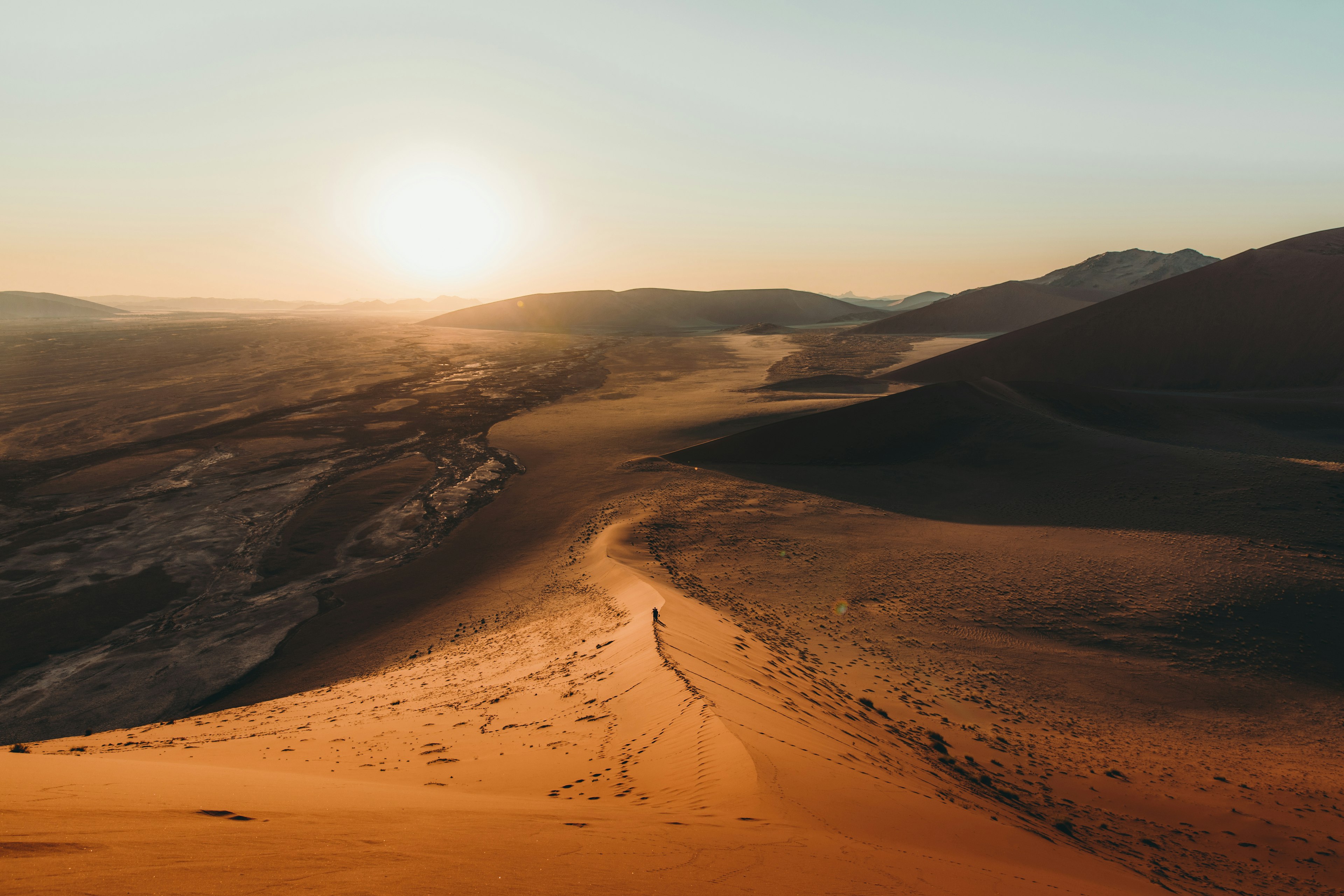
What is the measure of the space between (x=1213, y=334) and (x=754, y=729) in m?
37.8

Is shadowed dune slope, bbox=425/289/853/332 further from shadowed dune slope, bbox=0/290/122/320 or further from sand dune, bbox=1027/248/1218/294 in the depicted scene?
shadowed dune slope, bbox=0/290/122/320

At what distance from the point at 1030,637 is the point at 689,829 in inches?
294

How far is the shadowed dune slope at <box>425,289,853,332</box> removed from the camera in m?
119

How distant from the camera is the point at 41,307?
553 ft

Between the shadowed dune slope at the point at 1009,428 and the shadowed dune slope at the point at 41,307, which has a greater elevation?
the shadowed dune slope at the point at 41,307

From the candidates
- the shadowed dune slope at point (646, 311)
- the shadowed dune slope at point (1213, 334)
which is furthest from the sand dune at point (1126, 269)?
the shadowed dune slope at point (1213, 334)

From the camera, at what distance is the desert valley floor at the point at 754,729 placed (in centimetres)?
345

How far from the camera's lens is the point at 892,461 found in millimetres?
20156

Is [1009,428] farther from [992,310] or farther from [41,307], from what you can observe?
[41,307]

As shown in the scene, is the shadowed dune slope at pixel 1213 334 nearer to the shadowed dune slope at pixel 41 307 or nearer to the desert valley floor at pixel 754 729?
the desert valley floor at pixel 754 729

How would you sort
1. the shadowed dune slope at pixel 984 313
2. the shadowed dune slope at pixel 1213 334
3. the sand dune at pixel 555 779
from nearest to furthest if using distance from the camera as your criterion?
the sand dune at pixel 555 779 < the shadowed dune slope at pixel 1213 334 < the shadowed dune slope at pixel 984 313

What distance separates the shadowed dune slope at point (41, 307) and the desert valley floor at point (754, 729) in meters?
204

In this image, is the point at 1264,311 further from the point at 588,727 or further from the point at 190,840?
the point at 190,840

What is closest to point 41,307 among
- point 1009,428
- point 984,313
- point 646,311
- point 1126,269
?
point 646,311
